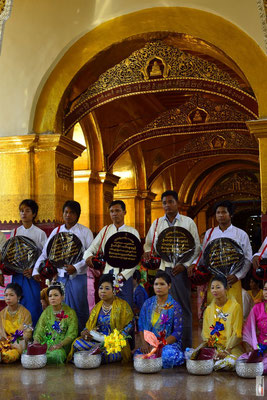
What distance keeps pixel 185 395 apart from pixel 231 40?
5257 mm

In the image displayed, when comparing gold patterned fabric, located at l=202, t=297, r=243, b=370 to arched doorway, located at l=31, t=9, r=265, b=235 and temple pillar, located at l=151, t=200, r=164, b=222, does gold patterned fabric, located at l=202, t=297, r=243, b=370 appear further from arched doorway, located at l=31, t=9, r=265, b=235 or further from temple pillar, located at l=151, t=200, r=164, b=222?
temple pillar, located at l=151, t=200, r=164, b=222

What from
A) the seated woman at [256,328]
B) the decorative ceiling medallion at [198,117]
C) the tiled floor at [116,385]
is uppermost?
the decorative ceiling medallion at [198,117]

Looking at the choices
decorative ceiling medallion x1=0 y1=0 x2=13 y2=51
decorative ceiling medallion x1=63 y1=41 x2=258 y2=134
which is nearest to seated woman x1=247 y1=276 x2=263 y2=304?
decorative ceiling medallion x1=63 y1=41 x2=258 y2=134

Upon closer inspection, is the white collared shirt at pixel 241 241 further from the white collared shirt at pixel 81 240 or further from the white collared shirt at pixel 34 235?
the white collared shirt at pixel 34 235

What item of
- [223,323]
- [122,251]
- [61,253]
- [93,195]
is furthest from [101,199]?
[223,323]

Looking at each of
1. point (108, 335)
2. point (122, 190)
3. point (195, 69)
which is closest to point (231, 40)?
point (195, 69)

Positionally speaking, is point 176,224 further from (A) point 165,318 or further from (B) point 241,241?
(A) point 165,318

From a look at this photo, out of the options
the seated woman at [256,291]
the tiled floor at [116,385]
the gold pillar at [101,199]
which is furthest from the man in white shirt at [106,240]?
the gold pillar at [101,199]

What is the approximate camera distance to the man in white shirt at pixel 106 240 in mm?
6473

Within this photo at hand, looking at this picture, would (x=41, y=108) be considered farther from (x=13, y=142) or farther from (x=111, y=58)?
(x=111, y=58)

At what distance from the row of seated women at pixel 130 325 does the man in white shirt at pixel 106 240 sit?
40cm

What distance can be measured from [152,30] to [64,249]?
3734 millimetres

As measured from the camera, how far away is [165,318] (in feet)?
18.7

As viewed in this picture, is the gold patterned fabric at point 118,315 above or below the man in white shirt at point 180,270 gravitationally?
below
